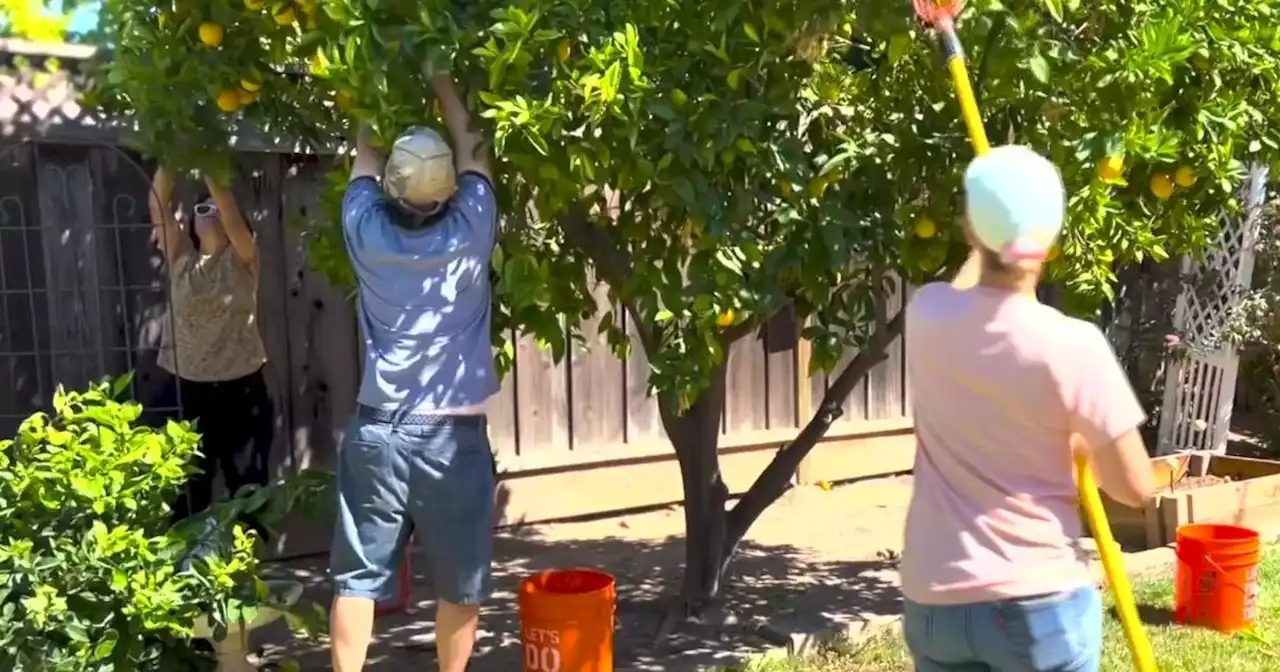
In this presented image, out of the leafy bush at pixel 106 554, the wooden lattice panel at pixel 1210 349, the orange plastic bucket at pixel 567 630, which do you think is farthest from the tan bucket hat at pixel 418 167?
the wooden lattice panel at pixel 1210 349

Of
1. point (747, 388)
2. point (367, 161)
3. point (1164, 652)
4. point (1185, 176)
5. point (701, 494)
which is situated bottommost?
point (1164, 652)

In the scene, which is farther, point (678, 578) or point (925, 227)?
point (678, 578)

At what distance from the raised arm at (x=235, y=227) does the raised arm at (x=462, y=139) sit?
51.2 inches

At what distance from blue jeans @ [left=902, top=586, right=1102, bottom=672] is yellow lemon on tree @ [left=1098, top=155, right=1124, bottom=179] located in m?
1.23

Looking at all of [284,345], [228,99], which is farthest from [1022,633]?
[284,345]

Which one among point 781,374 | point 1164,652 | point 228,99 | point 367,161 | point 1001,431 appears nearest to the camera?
point 1001,431

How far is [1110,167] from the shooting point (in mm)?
3348

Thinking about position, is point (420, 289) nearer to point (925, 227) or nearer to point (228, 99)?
point (228, 99)

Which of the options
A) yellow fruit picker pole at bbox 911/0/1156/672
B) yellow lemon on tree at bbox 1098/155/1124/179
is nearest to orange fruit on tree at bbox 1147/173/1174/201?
yellow lemon on tree at bbox 1098/155/1124/179

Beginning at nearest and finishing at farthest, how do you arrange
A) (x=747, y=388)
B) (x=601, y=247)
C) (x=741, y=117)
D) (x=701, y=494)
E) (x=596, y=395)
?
(x=741, y=117) < (x=601, y=247) < (x=701, y=494) < (x=596, y=395) < (x=747, y=388)

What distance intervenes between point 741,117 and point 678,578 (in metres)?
2.90

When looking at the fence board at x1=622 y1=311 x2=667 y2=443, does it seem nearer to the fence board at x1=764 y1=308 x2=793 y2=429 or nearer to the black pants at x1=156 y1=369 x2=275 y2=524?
the fence board at x1=764 y1=308 x2=793 y2=429

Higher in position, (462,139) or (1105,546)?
(462,139)

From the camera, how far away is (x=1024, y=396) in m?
2.43
